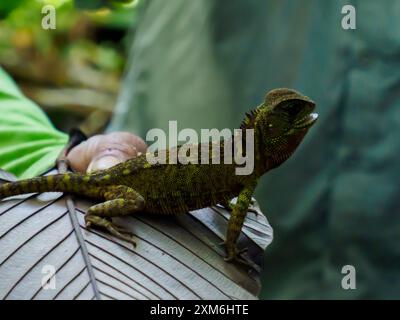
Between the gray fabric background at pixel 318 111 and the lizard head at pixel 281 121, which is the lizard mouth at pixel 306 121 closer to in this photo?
the lizard head at pixel 281 121

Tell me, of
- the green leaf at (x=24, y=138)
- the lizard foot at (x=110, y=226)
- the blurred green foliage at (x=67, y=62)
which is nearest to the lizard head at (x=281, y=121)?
the lizard foot at (x=110, y=226)

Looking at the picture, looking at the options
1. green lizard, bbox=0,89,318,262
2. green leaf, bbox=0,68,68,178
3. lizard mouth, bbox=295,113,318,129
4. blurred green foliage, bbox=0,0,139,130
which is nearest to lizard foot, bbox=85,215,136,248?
green lizard, bbox=0,89,318,262

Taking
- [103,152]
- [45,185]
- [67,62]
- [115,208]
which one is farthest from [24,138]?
[67,62]

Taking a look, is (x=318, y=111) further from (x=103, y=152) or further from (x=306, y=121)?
(x=103, y=152)

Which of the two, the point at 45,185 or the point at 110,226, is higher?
the point at 45,185

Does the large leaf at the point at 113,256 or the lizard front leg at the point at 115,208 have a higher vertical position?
the lizard front leg at the point at 115,208

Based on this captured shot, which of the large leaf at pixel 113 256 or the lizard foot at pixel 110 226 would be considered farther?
the lizard foot at pixel 110 226

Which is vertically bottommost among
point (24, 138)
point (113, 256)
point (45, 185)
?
point (113, 256)
